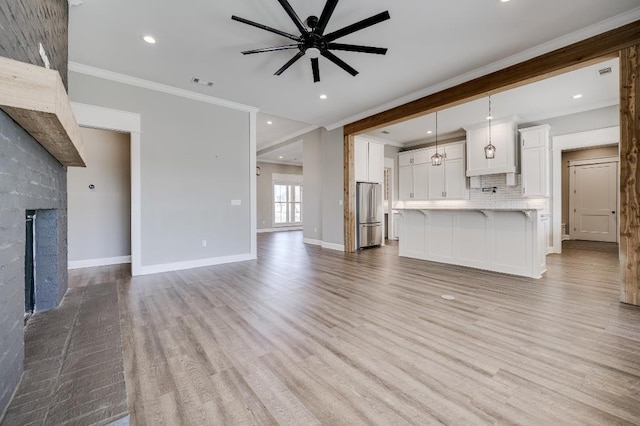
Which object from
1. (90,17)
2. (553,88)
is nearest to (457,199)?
(553,88)

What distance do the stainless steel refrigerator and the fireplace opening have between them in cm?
561

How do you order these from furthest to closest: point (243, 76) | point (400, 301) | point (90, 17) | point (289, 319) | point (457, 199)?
1. point (457, 199)
2. point (243, 76)
3. point (400, 301)
4. point (90, 17)
5. point (289, 319)

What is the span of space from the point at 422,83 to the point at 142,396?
5.04 m

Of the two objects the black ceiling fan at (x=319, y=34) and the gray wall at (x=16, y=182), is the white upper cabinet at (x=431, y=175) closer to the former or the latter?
the black ceiling fan at (x=319, y=34)

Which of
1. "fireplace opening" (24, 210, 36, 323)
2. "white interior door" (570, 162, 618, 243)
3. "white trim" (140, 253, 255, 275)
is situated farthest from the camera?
"white interior door" (570, 162, 618, 243)

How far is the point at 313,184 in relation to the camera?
7.78m

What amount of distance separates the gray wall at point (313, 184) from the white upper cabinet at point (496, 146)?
3.74m

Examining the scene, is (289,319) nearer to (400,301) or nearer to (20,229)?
(400,301)

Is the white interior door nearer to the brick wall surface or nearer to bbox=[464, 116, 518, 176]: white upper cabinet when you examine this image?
bbox=[464, 116, 518, 176]: white upper cabinet

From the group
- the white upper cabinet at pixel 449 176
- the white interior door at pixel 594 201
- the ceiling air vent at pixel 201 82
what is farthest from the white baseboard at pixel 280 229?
the white interior door at pixel 594 201

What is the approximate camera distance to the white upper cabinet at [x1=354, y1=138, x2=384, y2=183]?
6.79 m

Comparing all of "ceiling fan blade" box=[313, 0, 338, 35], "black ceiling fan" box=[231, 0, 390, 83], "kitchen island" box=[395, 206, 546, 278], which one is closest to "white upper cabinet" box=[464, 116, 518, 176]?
"kitchen island" box=[395, 206, 546, 278]

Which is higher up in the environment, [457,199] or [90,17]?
[90,17]

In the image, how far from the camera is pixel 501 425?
4.33 ft
